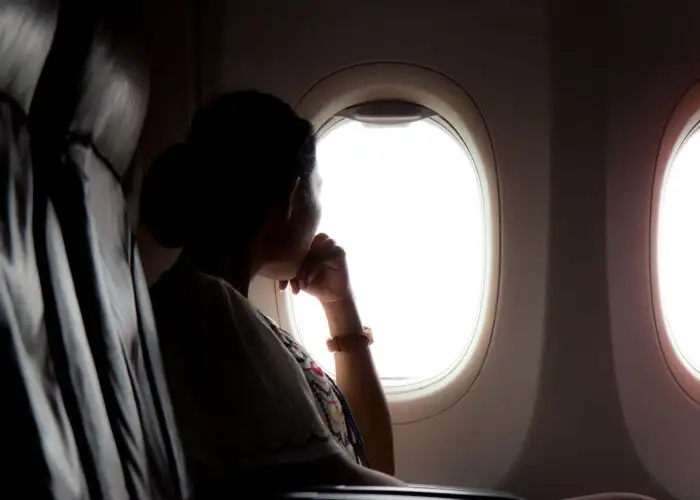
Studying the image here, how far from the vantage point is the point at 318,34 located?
4.98ft

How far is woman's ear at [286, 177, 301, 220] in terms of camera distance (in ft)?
3.84

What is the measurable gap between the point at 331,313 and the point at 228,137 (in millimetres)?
450

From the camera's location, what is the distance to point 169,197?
46.0 inches

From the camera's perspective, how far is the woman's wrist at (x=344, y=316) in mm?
1470

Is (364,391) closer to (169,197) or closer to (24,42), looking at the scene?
(169,197)

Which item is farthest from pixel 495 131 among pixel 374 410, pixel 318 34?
pixel 374 410

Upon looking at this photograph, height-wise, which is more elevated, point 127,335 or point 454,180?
point 454,180

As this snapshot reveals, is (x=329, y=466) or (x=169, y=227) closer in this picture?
(x=329, y=466)

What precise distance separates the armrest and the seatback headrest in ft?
1.25

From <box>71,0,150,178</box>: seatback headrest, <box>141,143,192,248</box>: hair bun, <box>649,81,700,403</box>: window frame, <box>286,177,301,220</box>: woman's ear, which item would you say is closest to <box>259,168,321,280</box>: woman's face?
<box>286,177,301,220</box>: woman's ear

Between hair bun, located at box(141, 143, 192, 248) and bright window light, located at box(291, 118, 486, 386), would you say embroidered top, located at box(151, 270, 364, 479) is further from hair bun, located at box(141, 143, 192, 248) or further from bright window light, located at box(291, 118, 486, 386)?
bright window light, located at box(291, 118, 486, 386)

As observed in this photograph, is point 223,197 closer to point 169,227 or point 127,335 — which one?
point 169,227

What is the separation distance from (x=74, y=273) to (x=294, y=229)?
50 centimetres

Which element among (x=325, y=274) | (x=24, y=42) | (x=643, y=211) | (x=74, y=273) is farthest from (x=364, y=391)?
(x=24, y=42)
